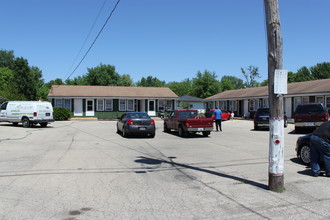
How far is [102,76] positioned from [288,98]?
150 feet

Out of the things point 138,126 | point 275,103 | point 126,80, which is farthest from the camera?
point 126,80

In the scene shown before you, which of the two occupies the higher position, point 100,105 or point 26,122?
point 100,105

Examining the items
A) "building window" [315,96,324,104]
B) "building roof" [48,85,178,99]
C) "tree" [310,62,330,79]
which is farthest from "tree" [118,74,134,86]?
"building window" [315,96,324,104]

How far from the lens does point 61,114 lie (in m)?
32.5

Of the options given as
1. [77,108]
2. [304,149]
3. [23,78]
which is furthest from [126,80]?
[304,149]

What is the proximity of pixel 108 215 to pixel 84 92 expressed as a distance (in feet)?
114

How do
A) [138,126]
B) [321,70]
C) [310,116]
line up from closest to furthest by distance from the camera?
[138,126] → [310,116] → [321,70]

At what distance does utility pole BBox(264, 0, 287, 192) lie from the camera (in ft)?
18.9

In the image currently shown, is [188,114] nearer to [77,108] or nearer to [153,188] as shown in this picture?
[153,188]

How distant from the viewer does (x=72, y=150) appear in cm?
1120

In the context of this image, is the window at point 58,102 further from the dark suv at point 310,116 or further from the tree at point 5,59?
the tree at point 5,59

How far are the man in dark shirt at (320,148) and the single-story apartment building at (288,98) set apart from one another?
22.1m

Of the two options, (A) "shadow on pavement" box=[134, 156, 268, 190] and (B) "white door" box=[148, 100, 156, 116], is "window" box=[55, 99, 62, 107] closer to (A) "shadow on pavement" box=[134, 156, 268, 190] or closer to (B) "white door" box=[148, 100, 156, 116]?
(B) "white door" box=[148, 100, 156, 116]

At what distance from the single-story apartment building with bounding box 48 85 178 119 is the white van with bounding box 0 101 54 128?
12290mm
